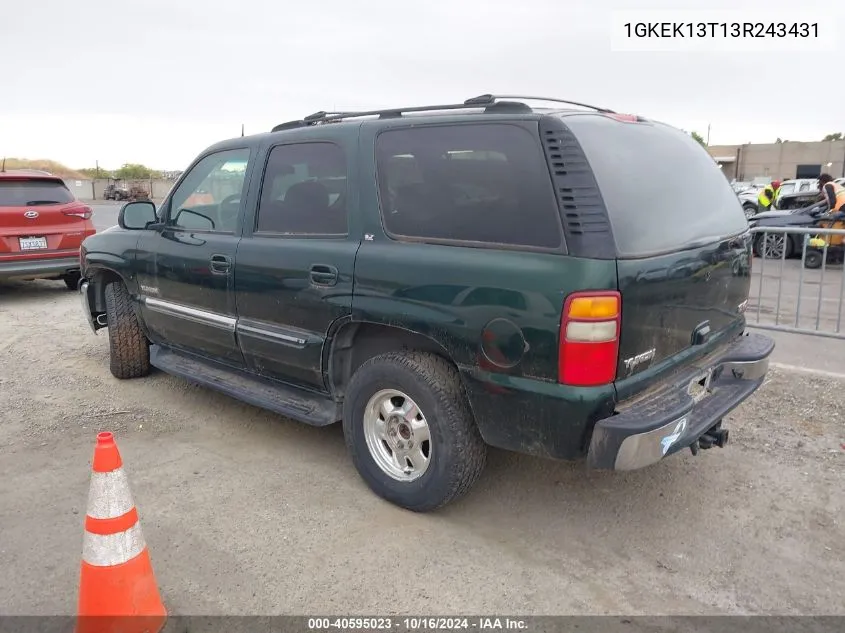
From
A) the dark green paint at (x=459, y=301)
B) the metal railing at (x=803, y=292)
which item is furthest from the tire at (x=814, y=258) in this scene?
the dark green paint at (x=459, y=301)

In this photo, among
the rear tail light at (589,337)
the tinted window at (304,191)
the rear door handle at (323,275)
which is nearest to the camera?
the rear tail light at (589,337)

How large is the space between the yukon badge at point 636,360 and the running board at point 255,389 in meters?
1.65

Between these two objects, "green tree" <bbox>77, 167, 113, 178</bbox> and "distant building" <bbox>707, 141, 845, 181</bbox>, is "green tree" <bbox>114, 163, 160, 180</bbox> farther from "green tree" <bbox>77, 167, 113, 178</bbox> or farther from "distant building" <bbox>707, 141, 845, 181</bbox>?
"distant building" <bbox>707, 141, 845, 181</bbox>

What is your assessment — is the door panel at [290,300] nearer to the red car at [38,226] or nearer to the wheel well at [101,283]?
the wheel well at [101,283]

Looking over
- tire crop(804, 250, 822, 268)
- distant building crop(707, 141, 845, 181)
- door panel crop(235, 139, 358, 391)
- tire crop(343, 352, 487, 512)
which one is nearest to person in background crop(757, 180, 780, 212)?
tire crop(804, 250, 822, 268)

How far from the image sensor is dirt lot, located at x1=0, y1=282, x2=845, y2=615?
2.76 m

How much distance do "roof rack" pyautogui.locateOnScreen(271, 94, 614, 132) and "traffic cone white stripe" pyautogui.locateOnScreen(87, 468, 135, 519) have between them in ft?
7.19

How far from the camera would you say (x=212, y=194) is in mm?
4492

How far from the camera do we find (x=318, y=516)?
3.37m

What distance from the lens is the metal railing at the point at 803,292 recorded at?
235 inches

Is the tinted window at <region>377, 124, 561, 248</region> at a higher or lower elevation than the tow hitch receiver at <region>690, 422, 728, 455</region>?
higher

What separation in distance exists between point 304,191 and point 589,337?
194cm

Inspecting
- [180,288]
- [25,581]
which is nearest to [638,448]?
[25,581]

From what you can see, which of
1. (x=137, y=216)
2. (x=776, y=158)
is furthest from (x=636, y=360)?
(x=776, y=158)
